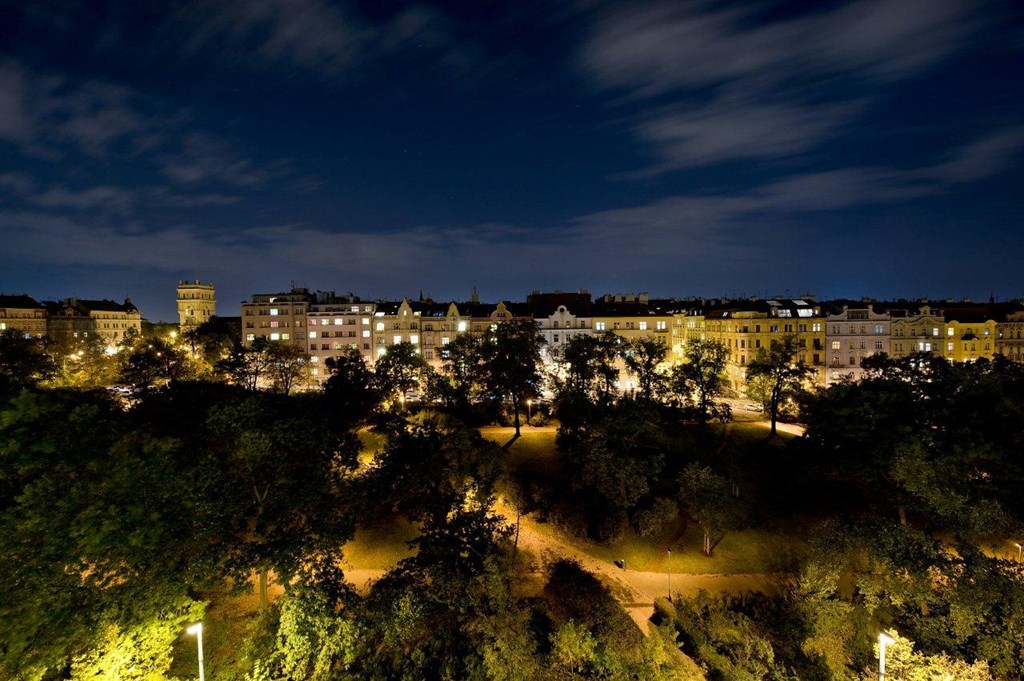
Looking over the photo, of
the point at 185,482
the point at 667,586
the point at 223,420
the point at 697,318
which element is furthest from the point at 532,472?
the point at 697,318

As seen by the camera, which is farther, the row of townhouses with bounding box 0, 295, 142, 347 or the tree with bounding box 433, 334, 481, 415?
the row of townhouses with bounding box 0, 295, 142, 347

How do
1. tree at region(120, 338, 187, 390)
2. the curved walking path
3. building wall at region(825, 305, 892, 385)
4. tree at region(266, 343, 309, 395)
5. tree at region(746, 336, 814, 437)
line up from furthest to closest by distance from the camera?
building wall at region(825, 305, 892, 385), tree at region(266, 343, 309, 395), tree at region(120, 338, 187, 390), tree at region(746, 336, 814, 437), the curved walking path

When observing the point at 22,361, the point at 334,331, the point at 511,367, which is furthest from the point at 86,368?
the point at 511,367

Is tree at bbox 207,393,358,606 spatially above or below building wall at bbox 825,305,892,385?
below

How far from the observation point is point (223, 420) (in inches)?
1351

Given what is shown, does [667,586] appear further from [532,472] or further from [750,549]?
[532,472]

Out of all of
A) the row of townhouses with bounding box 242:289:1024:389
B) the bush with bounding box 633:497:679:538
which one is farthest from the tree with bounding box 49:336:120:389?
the bush with bounding box 633:497:679:538

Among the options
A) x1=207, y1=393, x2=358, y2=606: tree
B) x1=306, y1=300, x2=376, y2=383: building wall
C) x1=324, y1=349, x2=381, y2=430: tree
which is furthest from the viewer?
x1=306, y1=300, x2=376, y2=383: building wall

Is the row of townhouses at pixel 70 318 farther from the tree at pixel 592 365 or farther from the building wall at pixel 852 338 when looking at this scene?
the building wall at pixel 852 338

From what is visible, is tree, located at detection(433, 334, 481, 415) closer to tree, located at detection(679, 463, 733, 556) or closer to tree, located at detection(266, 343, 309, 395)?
tree, located at detection(266, 343, 309, 395)

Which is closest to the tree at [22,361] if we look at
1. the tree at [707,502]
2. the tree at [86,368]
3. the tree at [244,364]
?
the tree at [86,368]

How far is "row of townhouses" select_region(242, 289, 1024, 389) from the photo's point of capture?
317ft

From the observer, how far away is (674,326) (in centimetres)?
10144

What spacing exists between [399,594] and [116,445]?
15.7 m
